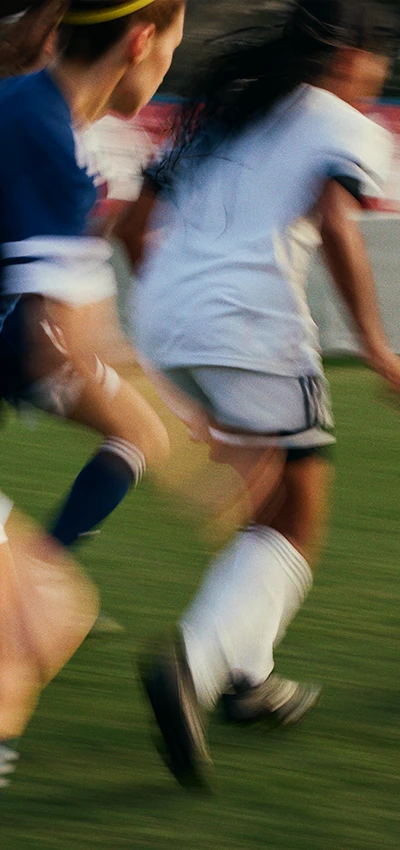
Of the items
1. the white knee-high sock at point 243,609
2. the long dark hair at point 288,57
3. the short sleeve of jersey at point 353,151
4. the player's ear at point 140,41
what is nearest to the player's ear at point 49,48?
the player's ear at point 140,41

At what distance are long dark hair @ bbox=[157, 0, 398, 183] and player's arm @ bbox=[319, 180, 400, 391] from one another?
0.24 meters

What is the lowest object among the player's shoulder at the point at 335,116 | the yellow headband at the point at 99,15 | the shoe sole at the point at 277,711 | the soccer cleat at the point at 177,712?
the shoe sole at the point at 277,711

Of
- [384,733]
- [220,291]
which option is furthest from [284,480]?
[384,733]

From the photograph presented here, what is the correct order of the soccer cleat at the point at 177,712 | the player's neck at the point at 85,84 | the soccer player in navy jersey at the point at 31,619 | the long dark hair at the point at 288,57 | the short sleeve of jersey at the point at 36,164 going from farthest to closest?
the long dark hair at the point at 288,57
the soccer cleat at the point at 177,712
the player's neck at the point at 85,84
the short sleeve of jersey at the point at 36,164
the soccer player in navy jersey at the point at 31,619

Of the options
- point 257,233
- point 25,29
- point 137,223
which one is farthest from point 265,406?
point 25,29

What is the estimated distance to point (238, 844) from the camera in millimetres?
2701

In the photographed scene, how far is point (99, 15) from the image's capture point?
103 inches

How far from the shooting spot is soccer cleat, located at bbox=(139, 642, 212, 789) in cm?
275

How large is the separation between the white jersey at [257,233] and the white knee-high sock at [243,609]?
0.38m

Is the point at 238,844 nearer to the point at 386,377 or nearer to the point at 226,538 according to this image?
the point at 386,377

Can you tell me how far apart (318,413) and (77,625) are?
2.72 feet

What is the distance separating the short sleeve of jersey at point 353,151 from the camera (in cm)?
277

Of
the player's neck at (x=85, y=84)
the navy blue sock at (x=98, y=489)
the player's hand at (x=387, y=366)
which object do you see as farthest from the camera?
the navy blue sock at (x=98, y=489)

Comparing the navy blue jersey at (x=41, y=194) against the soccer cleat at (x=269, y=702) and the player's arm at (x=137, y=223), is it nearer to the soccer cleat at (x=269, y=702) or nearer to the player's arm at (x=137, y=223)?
the player's arm at (x=137, y=223)
